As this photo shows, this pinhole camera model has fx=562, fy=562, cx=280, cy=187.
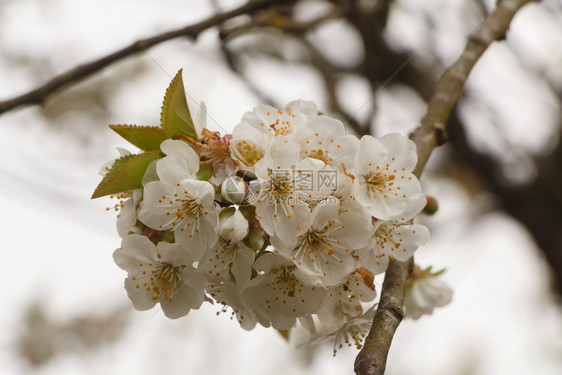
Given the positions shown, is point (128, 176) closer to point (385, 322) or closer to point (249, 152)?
point (249, 152)

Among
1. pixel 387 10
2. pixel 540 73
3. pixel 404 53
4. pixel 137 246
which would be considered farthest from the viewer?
pixel 540 73

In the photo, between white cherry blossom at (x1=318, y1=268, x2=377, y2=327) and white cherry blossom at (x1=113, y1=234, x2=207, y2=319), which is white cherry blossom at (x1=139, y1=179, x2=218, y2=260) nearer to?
white cherry blossom at (x1=113, y1=234, x2=207, y2=319)

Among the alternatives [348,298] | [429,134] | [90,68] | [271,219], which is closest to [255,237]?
[271,219]

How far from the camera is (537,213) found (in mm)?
3498

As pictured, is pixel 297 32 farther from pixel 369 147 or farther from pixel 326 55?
pixel 369 147

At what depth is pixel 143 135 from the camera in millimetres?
1233

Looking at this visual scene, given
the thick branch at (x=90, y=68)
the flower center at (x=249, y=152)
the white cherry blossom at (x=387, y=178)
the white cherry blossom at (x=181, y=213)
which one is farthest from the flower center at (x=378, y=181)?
the thick branch at (x=90, y=68)

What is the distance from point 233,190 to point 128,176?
25 centimetres

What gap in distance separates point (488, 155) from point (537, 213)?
0.50 metres

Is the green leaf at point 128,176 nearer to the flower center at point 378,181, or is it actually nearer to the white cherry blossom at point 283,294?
the white cherry blossom at point 283,294

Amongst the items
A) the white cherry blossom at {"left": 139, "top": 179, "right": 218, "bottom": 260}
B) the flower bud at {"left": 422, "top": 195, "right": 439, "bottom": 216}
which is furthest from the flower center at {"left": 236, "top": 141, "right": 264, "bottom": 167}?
the flower bud at {"left": 422, "top": 195, "right": 439, "bottom": 216}

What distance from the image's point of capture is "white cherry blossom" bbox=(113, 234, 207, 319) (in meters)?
1.22

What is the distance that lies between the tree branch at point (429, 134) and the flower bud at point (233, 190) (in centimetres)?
36

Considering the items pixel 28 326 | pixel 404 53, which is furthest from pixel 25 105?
pixel 28 326
